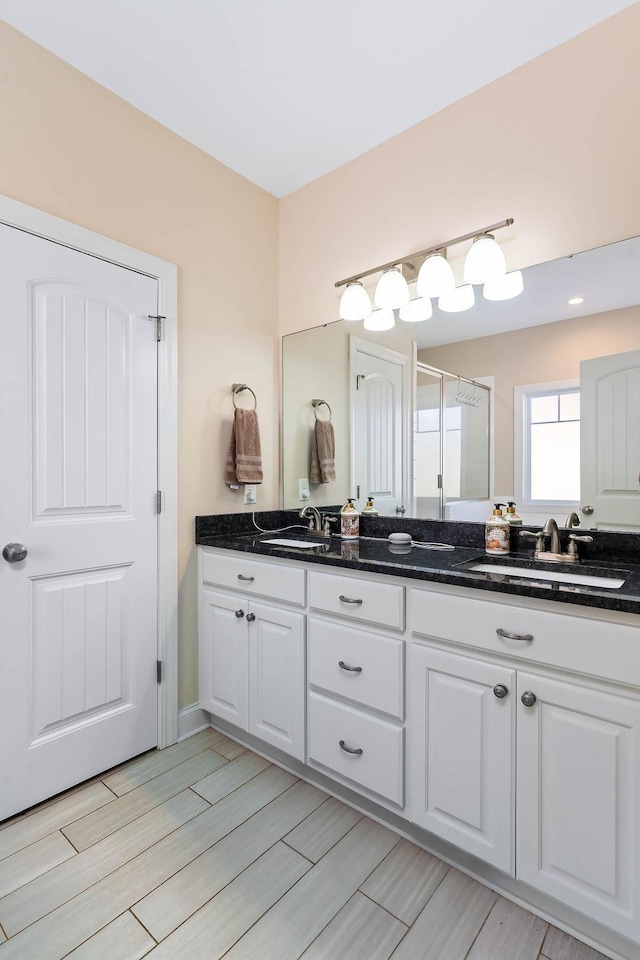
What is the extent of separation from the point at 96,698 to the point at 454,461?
66.1 inches

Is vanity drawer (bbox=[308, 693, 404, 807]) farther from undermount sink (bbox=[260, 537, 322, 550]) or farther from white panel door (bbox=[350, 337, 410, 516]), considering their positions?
white panel door (bbox=[350, 337, 410, 516])

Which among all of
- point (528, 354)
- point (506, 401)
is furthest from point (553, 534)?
point (528, 354)

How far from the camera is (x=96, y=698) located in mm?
1823

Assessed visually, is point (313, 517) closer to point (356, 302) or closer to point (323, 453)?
point (323, 453)

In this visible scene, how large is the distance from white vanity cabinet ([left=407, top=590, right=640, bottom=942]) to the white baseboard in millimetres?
1112

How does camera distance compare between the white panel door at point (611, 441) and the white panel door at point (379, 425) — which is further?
the white panel door at point (379, 425)

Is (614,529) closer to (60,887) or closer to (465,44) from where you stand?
(465,44)

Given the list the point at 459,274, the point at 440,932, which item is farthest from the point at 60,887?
the point at 459,274

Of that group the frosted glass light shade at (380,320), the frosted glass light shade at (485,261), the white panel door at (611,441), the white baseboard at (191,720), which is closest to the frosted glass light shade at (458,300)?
the frosted glass light shade at (485,261)

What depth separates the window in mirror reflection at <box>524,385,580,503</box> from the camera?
167 cm

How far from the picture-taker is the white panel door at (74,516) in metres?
1.60

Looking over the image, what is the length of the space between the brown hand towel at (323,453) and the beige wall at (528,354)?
27.2 inches

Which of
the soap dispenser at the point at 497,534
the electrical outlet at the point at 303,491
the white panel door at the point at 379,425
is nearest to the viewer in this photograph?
the soap dispenser at the point at 497,534

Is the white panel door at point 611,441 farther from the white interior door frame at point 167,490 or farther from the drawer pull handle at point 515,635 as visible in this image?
the white interior door frame at point 167,490
